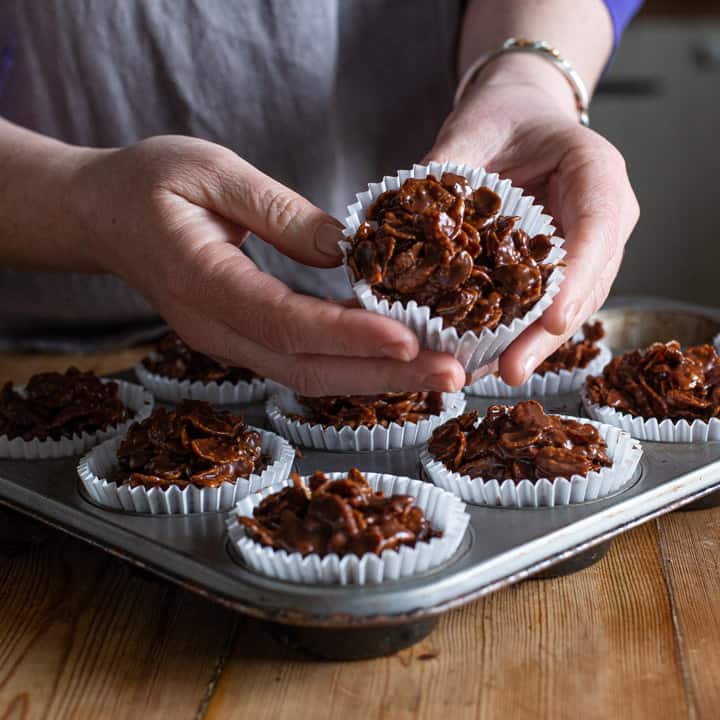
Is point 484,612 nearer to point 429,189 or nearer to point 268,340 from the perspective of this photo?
point 268,340

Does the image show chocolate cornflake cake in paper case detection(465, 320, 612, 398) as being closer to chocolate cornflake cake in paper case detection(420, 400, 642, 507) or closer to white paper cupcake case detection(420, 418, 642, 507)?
chocolate cornflake cake in paper case detection(420, 400, 642, 507)

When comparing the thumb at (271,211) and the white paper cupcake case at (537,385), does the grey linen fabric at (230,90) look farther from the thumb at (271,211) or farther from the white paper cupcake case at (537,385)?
the thumb at (271,211)

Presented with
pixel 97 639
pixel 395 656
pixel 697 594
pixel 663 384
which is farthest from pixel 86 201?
pixel 697 594

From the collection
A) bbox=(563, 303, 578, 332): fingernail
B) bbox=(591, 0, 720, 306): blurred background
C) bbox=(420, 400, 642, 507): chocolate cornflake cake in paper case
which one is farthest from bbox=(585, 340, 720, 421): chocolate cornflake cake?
bbox=(591, 0, 720, 306): blurred background

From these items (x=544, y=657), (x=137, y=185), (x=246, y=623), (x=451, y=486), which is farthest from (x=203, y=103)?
(x=544, y=657)

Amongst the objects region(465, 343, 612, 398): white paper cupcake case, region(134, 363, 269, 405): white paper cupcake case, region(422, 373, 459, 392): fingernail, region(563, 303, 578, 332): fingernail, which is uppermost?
region(563, 303, 578, 332): fingernail

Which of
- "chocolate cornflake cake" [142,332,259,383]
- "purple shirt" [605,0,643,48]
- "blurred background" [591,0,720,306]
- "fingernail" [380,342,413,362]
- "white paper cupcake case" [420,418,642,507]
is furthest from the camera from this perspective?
"blurred background" [591,0,720,306]
